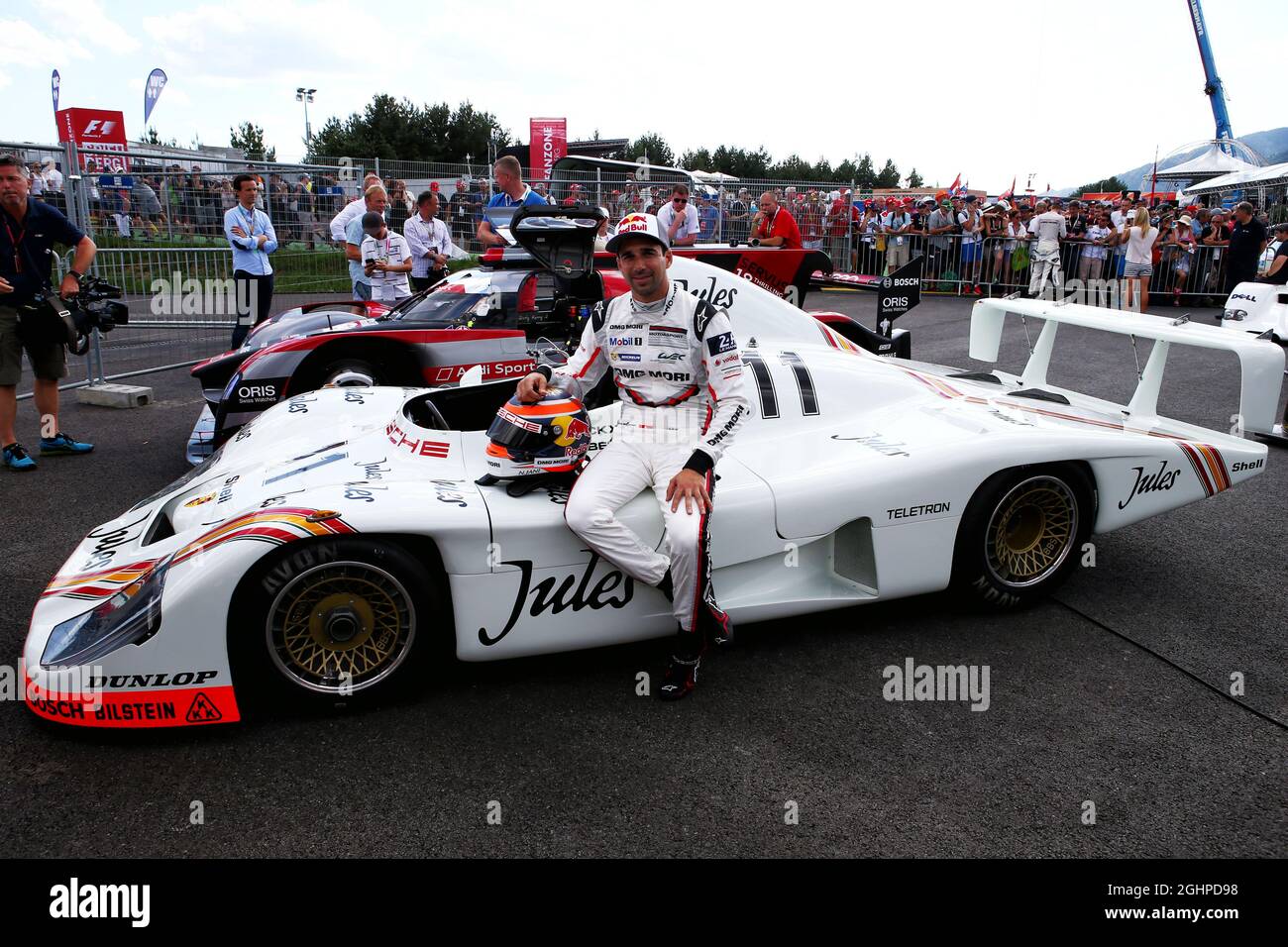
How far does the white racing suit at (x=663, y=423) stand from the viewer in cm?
315

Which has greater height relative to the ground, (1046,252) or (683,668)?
(1046,252)

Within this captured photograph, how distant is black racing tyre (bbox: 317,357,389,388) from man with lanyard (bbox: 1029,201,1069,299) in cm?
1172

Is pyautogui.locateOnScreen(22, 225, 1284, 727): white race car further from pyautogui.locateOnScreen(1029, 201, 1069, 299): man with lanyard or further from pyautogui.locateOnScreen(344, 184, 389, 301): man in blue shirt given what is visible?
pyautogui.locateOnScreen(1029, 201, 1069, 299): man with lanyard

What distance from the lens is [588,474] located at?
3318mm

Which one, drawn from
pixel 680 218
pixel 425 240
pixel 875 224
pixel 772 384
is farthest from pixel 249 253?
pixel 875 224

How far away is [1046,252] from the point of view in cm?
1468

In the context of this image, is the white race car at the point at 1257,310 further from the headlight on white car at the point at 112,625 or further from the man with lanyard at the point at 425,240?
the headlight on white car at the point at 112,625

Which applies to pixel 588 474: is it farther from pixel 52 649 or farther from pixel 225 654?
pixel 52 649

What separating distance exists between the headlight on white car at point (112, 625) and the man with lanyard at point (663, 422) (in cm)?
136

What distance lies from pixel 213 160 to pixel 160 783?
9018 mm

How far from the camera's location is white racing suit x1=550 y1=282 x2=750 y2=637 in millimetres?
3150

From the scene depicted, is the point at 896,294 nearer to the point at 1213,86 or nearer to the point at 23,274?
the point at 23,274

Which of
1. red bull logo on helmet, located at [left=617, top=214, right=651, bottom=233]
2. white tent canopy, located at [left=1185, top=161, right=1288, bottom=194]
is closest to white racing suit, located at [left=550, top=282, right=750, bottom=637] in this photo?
red bull logo on helmet, located at [left=617, top=214, right=651, bottom=233]

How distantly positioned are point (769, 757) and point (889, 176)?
3990 inches
